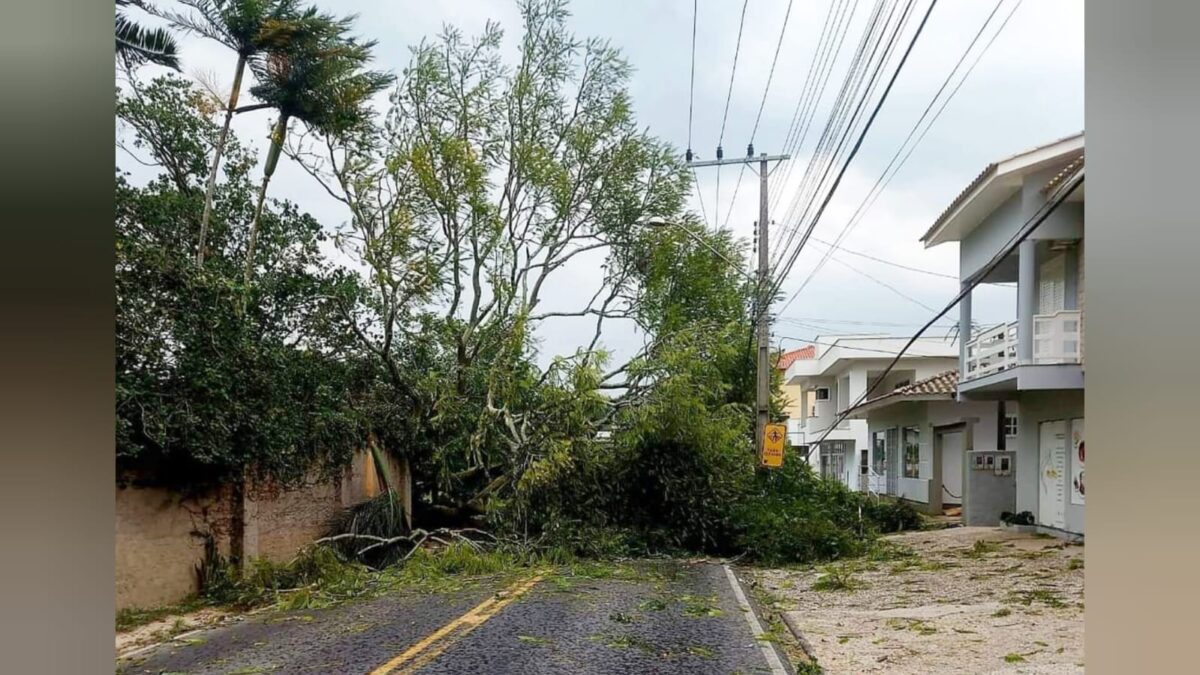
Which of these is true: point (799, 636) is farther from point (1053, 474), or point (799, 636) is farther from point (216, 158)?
point (1053, 474)

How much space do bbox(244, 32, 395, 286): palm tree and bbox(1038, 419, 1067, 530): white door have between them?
20.7 ft

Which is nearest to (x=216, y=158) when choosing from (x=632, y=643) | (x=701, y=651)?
(x=632, y=643)

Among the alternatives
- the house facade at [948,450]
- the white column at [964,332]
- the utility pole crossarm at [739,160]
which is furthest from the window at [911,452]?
the utility pole crossarm at [739,160]

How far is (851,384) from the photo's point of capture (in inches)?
546

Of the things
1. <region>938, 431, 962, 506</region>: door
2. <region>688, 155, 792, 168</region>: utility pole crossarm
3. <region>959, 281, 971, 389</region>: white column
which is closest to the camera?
<region>688, 155, 792, 168</region>: utility pole crossarm

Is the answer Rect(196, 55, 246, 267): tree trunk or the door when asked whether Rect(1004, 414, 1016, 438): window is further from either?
Rect(196, 55, 246, 267): tree trunk

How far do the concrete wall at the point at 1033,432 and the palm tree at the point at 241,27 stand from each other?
657 centimetres

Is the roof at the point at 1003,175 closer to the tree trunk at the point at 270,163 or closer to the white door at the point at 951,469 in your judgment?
the white door at the point at 951,469

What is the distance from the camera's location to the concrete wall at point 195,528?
3.96 metres

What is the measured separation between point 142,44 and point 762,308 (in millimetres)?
4907

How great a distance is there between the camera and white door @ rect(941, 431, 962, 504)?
36.8ft

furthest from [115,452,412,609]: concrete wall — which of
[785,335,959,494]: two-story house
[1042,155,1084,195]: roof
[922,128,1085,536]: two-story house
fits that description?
[785,335,959,494]: two-story house
